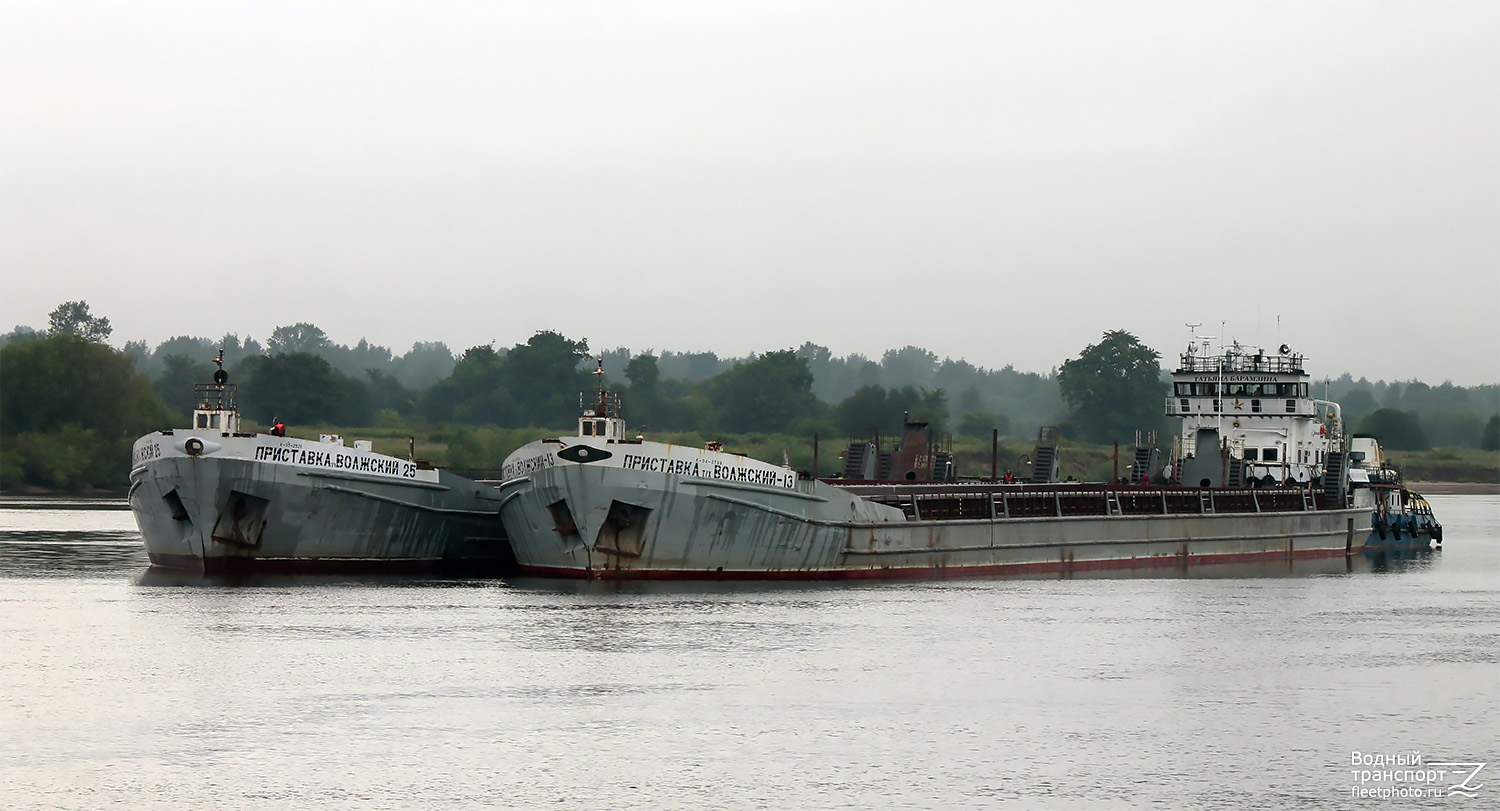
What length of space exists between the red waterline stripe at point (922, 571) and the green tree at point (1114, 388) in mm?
97678

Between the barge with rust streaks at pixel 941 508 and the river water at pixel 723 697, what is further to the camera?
the barge with rust streaks at pixel 941 508

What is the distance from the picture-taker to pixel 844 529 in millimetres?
43219

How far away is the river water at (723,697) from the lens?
69.8ft

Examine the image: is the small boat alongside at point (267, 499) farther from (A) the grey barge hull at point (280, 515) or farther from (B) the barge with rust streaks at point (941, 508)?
(B) the barge with rust streaks at point (941, 508)

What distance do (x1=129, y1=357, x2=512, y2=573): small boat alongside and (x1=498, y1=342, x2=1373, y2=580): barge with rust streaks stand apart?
12.3ft

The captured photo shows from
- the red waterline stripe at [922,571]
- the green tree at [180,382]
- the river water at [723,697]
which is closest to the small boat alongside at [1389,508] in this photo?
the red waterline stripe at [922,571]

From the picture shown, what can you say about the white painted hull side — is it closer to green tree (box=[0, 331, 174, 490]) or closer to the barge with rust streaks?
the barge with rust streaks

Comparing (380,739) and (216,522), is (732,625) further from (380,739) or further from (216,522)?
(216,522)

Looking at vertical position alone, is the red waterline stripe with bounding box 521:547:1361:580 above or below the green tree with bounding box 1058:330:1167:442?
below

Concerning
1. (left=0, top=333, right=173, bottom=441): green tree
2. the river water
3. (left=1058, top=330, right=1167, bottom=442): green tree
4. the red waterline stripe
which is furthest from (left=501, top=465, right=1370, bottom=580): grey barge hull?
(left=1058, top=330, right=1167, bottom=442): green tree

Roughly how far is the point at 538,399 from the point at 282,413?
21.7m

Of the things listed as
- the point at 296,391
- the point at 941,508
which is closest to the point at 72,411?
the point at 296,391

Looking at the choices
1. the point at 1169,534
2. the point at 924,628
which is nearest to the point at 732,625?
the point at 924,628

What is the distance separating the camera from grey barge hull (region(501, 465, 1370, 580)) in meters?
40.0
